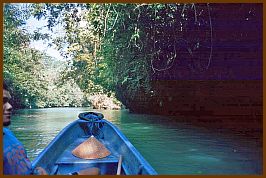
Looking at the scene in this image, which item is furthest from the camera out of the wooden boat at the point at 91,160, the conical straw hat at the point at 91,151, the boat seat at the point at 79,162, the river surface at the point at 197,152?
the river surface at the point at 197,152

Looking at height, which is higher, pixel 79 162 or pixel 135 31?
pixel 135 31

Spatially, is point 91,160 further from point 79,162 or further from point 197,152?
point 197,152

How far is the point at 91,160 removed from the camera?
4.15 metres

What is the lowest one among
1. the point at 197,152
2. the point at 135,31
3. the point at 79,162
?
the point at 197,152

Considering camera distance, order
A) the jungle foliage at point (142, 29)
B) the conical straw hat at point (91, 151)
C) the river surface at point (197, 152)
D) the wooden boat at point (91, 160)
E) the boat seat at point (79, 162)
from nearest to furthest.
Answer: the wooden boat at point (91, 160)
the boat seat at point (79, 162)
the conical straw hat at point (91, 151)
the river surface at point (197, 152)
the jungle foliage at point (142, 29)

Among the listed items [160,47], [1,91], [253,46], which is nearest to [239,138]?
[253,46]

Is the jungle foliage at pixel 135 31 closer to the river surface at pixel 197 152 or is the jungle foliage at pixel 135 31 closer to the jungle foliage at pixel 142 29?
the jungle foliage at pixel 142 29

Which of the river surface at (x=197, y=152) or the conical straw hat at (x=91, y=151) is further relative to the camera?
the river surface at (x=197, y=152)

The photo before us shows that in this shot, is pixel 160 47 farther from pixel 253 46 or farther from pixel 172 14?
pixel 253 46

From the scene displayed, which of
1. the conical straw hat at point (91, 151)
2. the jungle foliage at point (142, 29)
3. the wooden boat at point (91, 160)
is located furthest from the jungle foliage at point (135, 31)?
the conical straw hat at point (91, 151)

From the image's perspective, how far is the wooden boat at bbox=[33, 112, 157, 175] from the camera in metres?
3.48

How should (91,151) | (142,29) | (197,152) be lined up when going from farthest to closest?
(142,29), (197,152), (91,151)

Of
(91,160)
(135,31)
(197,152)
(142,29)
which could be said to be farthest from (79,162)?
(142,29)

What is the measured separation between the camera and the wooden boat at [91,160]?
137 inches
